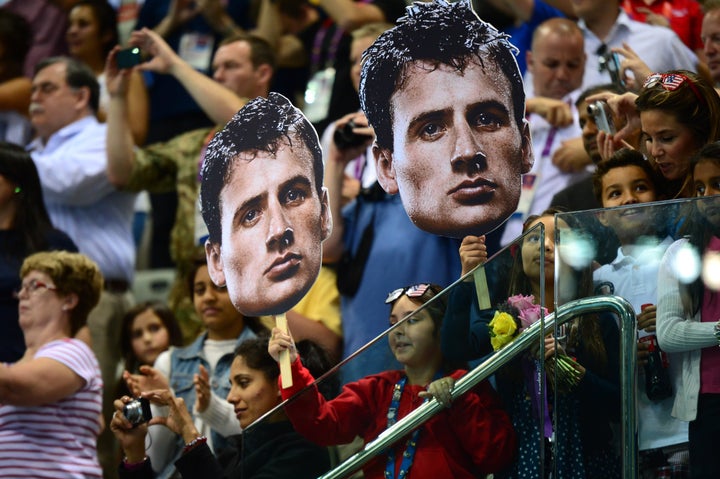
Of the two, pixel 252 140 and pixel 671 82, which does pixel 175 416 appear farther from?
pixel 671 82

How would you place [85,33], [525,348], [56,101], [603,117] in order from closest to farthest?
[525,348] → [603,117] → [56,101] → [85,33]

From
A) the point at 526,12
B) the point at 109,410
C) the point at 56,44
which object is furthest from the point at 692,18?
the point at 56,44

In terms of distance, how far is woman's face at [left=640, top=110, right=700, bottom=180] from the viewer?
3010 mm

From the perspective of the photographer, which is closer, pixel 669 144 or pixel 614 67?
pixel 669 144

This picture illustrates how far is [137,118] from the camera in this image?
562 centimetres

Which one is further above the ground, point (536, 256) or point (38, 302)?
point (536, 256)

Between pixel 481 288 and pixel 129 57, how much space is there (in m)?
2.46

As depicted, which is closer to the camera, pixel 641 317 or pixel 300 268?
pixel 641 317

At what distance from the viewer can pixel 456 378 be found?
2.82m

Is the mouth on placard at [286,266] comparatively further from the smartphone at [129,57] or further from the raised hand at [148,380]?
the smartphone at [129,57]

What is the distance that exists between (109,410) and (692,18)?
2.63 meters

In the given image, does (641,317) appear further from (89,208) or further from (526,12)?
(89,208)

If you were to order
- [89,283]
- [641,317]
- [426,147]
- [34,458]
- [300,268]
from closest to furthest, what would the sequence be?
[641,317]
[426,147]
[300,268]
[34,458]
[89,283]

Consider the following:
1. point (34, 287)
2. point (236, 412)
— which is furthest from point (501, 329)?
point (34, 287)
